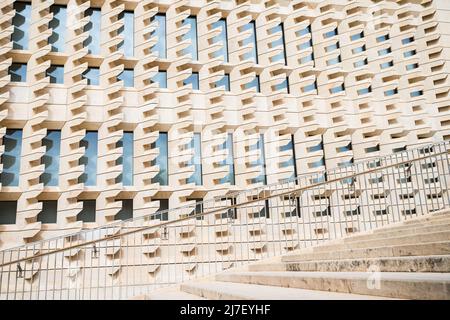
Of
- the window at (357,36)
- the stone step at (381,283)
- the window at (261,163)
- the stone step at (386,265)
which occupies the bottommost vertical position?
the stone step at (381,283)

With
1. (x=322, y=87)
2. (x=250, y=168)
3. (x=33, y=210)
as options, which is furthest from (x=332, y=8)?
(x=33, y=210)

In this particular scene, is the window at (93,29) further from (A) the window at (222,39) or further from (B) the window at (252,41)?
(B) the window at (252,41)

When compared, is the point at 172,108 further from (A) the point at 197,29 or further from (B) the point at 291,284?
(B) the point at 291,284

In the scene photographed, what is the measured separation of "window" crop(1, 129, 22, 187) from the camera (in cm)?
868

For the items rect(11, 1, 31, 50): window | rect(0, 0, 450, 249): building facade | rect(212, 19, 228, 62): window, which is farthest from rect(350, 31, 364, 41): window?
rect(11, 1, 31, 50): window

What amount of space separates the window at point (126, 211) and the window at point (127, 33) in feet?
12.9

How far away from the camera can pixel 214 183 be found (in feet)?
30.4

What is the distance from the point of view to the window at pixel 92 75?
386 inches

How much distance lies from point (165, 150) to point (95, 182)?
1919 mm

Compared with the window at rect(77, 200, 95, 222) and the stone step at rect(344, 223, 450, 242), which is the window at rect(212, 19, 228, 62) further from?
the stone step at rect(344, 223, 450, 242)

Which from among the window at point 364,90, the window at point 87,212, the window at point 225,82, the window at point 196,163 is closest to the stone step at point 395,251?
the window at point 196,163

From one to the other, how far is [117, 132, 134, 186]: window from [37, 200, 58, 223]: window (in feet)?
5.13

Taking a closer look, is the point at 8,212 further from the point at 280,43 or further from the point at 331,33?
the point at 331,33

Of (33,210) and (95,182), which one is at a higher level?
(95,182)
